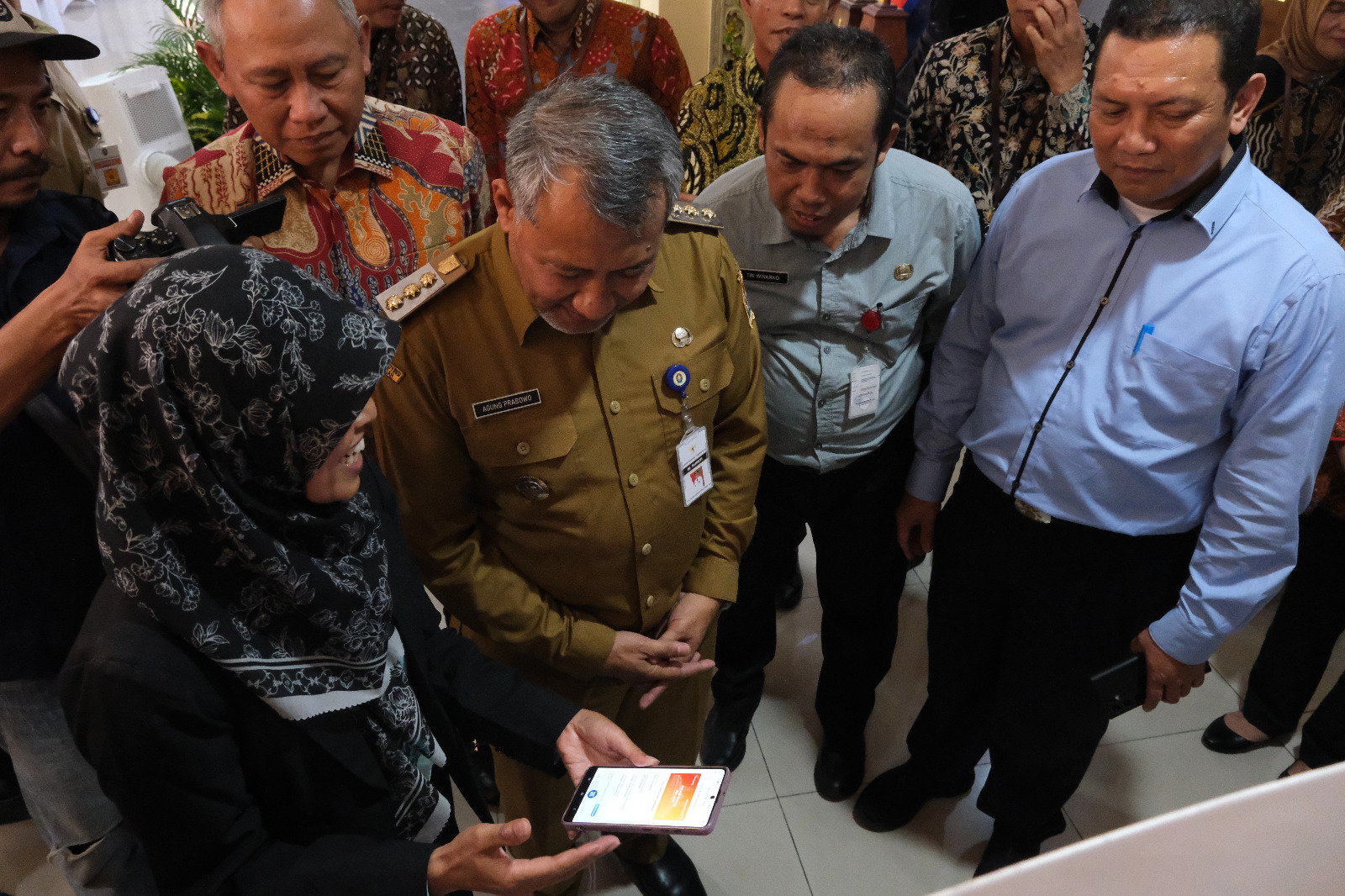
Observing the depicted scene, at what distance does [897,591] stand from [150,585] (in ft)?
6.09

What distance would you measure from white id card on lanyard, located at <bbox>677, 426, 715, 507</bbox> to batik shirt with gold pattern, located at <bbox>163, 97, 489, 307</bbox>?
2.41 ft

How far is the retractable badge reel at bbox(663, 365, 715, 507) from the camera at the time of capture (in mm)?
1589

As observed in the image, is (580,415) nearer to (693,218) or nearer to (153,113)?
(693,218)

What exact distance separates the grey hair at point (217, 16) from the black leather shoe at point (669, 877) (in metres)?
1.96

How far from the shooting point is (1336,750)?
221cm

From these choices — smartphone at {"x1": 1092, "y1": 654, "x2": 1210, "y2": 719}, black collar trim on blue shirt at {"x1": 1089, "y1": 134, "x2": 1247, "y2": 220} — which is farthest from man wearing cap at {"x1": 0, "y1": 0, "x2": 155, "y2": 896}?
smartphone at {"x1": 1092, "y1": 654, "x2": 1210, "y2": 719}

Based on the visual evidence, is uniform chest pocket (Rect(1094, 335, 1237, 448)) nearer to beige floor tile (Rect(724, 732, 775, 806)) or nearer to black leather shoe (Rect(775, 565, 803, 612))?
beige floor tile (Rect(724, 732, 775, 806))

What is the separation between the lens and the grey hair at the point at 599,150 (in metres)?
1.24

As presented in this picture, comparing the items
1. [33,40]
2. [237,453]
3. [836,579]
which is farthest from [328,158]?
[836,579]

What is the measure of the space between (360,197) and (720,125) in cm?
112

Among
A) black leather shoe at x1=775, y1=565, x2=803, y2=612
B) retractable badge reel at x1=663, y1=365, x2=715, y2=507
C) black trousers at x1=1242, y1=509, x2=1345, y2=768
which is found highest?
retractable badge reel at x1=663, y1=365, x2=715, y2=507

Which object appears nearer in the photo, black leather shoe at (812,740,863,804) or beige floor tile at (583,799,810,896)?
beige floor tile at (583,799,810,896)

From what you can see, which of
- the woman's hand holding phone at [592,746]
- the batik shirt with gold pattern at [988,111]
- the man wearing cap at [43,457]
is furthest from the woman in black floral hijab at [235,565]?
the batik shirt with gold pattern at [988,111]

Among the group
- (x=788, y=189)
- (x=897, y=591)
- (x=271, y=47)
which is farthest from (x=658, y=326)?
(x=897, y=591)
